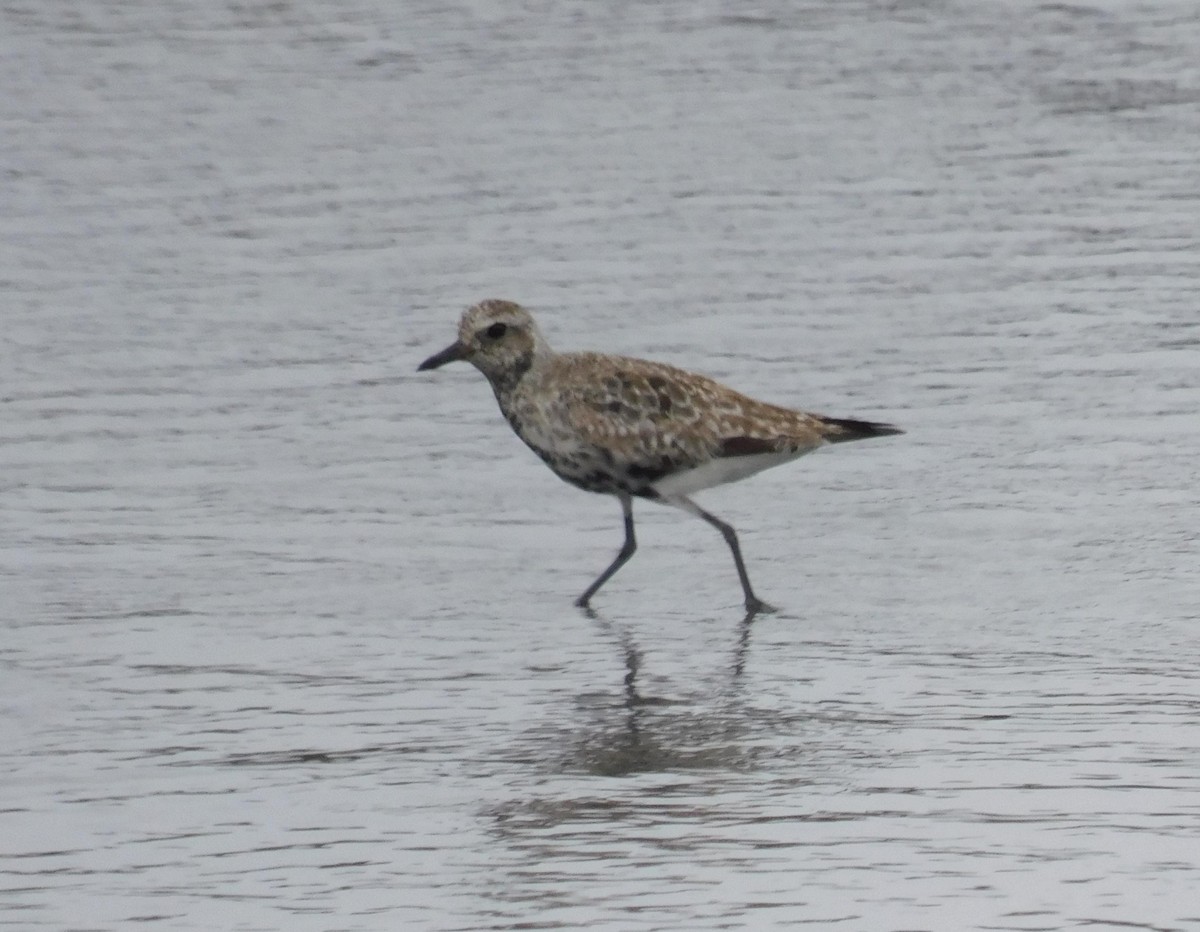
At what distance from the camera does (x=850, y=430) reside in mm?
9148

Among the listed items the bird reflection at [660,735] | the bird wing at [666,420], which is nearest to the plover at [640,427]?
the bird wing at [666,420]

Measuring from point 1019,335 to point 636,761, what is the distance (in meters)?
5.74

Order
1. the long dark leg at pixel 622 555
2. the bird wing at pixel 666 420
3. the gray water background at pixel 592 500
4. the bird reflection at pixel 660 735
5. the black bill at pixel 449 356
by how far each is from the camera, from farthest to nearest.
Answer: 1. the black bill at pixel 449 356
2. the bird wing at pixel 666 420
3. the long dark leg at pixel 622 555
4. the bird reflection at pixel 660 735
5. the gray water background at pixel 592 500

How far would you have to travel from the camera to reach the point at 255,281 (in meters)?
13.4

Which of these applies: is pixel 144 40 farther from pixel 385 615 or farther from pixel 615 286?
pixel 385 615

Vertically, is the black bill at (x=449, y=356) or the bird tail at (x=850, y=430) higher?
the black bill at (x=449, y=356)

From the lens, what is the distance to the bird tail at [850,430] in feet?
→ 29.8

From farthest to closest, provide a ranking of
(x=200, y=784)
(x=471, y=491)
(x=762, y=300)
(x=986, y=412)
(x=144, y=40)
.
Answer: (x=144, y=40), (x=762, y=300), (x=986, y=412), (x=471, y=491), (x=200, y=784)

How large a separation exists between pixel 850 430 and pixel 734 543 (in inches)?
27.6

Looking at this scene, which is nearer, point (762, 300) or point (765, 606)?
point (765, 606)

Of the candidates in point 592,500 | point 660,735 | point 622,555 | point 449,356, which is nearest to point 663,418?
point 622,555

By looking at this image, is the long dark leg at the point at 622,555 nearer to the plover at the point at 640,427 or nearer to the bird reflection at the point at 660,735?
the plover at the point at 640,427

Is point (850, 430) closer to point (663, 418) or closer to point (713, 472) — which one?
point (713, 472)

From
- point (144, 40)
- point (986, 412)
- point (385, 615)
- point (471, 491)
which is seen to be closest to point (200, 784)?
point (385, 615)
